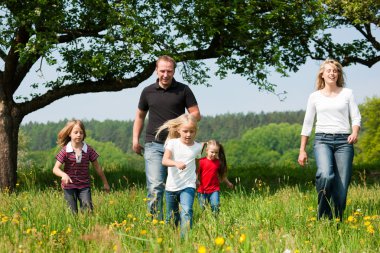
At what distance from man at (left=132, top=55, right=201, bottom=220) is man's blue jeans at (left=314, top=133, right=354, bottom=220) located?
5.47 feet

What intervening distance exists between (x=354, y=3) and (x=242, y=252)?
15.2 meters

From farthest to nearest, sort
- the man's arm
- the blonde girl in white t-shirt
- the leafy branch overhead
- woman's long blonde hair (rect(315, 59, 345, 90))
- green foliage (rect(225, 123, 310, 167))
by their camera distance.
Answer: green foliage (rect(225, 123, 310, 167))
the leafy branch overhead
the man's arm
woman's long blonde hair (rect(315, 59, 345, 90))
the blonde girl in white t-shirt

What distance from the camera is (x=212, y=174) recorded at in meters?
8.54

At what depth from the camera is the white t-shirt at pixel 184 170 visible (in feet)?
21.1

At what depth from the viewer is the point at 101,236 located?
3.73 metres

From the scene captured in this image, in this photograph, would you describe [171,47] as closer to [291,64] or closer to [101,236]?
[291,64]

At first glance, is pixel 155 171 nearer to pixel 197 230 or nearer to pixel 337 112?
pixel 197 230

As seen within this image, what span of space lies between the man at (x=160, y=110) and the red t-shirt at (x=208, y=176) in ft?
4.45

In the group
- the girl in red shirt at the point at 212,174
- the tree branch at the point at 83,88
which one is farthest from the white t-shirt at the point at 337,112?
the tree branch at the point at 83,88

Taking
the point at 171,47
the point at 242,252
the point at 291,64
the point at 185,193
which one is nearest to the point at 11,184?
the point at 171,47

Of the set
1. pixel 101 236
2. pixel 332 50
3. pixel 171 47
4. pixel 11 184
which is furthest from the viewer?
pixel 332 50

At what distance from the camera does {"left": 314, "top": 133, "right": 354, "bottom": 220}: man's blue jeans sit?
23.1ft

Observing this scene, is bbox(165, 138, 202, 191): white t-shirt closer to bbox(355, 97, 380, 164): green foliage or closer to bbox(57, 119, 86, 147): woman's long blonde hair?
bbox(57, 119, 86, 147): woman's long blonde hair

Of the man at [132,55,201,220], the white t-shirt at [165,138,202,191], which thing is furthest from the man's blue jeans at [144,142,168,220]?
the white t-shirt at [165,138,202,191]
